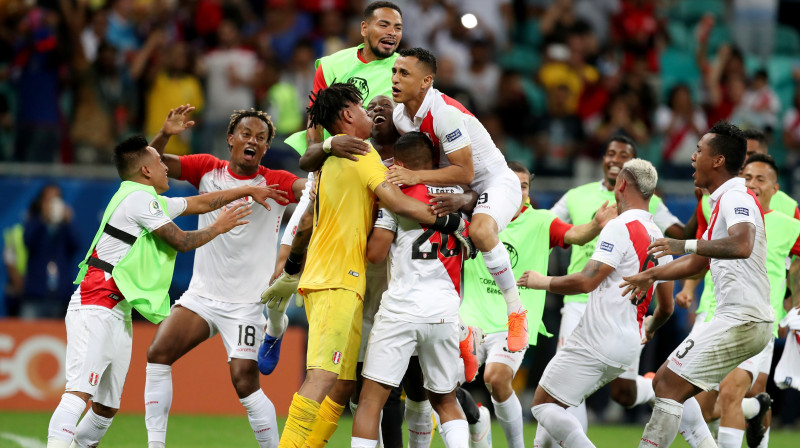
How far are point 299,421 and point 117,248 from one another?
2.20 meters

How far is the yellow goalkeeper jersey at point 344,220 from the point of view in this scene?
6.91m

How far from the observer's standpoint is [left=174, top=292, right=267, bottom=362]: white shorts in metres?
8.40

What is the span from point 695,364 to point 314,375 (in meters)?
2.73

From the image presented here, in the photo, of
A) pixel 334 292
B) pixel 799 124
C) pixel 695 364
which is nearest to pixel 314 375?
pixel 334 292

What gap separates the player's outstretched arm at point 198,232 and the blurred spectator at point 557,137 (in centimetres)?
742

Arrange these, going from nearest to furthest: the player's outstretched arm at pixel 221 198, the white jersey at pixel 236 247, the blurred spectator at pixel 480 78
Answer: the player's outstretched arm at pixel 221 198
the white jersey at pixel 236 247
the blurred spectator at pixel 480 78

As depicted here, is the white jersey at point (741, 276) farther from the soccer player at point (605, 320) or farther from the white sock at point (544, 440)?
the white sock at point (544, 440)

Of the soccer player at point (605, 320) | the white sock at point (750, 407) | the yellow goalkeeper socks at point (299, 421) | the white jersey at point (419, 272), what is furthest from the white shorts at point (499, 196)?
the white sock at point (750, 407)

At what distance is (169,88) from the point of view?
14.6 metres

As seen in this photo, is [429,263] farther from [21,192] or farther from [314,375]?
[21,192]

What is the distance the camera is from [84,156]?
14.0 m

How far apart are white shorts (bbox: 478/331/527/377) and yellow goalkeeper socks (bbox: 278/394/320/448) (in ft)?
8.28

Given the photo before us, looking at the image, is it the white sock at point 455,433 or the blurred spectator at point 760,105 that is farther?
the blurred spectator at point 760,105

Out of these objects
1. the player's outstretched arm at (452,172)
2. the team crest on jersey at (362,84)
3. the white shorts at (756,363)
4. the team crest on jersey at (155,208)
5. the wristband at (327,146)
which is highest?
the team crest on jersey at (362,84)
